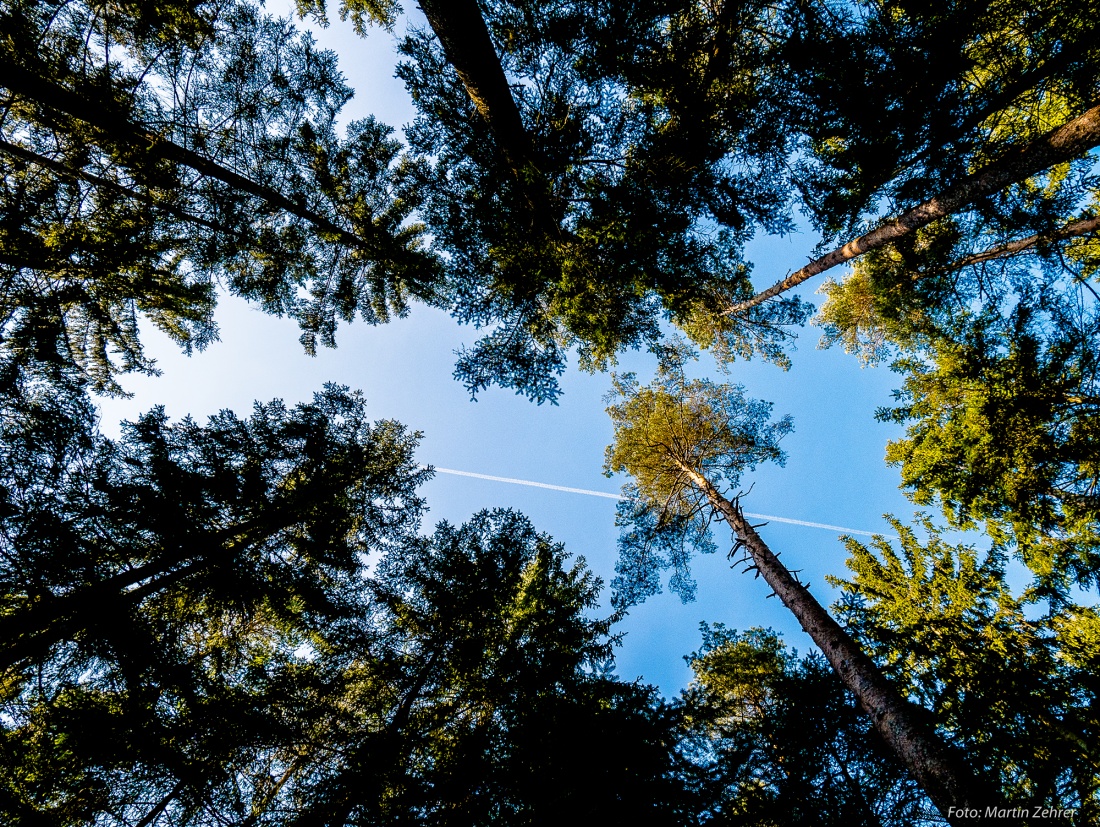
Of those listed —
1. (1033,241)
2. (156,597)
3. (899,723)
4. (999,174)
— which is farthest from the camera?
(1033,241)

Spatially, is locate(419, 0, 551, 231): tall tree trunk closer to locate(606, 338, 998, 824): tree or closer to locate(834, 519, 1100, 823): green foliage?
locate(606, 338, 998, 824): tree

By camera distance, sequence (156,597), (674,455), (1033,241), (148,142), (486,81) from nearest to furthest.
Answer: (486,81) → (148,142) → (156,597) → (1033,241) → (674,455)

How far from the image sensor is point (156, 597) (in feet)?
18.5

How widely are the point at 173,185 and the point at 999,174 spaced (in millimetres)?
11474

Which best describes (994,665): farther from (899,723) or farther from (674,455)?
(674,455)

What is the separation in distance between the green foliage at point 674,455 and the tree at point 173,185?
7.40 metres

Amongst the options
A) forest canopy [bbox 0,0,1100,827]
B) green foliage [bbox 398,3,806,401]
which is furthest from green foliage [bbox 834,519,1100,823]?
green foliage [bbox 398,3,806,401]

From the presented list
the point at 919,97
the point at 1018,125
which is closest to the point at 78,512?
the point at 919,97

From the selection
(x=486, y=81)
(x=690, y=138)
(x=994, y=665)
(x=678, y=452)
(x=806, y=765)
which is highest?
(x=678, y=452)

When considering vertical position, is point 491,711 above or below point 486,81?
below

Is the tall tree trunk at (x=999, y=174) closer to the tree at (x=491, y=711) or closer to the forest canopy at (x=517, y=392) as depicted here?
the forest canopy at (x=517, y=392)

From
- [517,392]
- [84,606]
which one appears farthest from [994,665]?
[84,606]

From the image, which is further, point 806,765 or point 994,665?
point 994,665

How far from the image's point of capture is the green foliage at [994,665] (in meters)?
4.06
